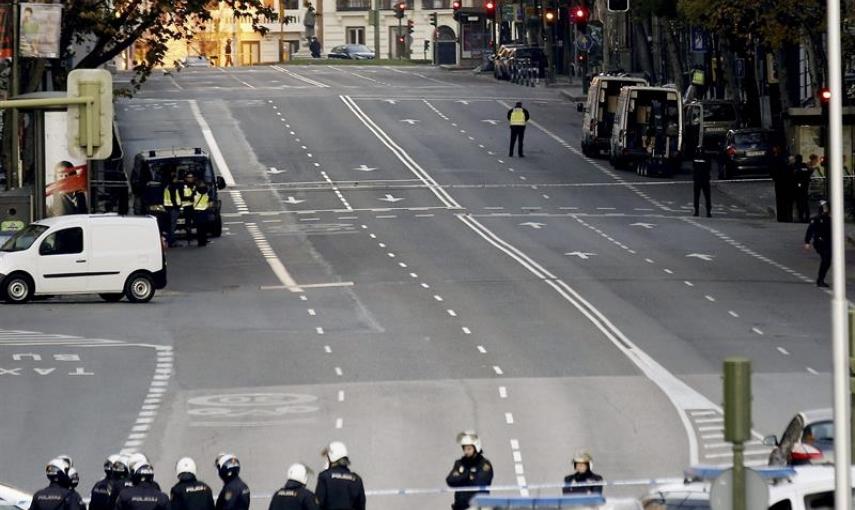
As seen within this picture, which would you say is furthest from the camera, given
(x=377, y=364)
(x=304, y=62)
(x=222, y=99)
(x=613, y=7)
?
(x=304, y=62)

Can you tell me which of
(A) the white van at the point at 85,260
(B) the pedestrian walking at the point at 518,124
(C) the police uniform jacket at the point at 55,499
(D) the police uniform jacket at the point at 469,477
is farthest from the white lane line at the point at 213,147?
(C) the police uniform jacket at the point at 55,499

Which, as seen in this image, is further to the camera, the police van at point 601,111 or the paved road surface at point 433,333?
the police van at point 601,111

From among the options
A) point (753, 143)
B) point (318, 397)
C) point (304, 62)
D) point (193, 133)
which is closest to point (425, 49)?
point (304, 62)

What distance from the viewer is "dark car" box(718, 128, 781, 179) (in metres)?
57.4

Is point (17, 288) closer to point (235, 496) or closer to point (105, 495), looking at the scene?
point (105, 495)

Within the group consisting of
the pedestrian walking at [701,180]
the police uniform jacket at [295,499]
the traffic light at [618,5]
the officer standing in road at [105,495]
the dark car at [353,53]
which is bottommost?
the officer standing in road at [105,495]

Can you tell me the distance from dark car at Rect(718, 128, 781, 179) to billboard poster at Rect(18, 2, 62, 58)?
2242cm

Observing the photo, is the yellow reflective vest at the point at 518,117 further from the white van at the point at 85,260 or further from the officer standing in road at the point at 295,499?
the officer standing in road at the point at 295,499

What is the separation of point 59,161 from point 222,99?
38.0 metres

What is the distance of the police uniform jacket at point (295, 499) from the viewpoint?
16.8 m

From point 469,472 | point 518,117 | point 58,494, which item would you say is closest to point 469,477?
point 469,472

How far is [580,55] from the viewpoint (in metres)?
96.7

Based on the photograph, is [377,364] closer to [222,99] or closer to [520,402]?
[520,402]

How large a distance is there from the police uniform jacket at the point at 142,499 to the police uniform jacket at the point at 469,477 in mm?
2652
